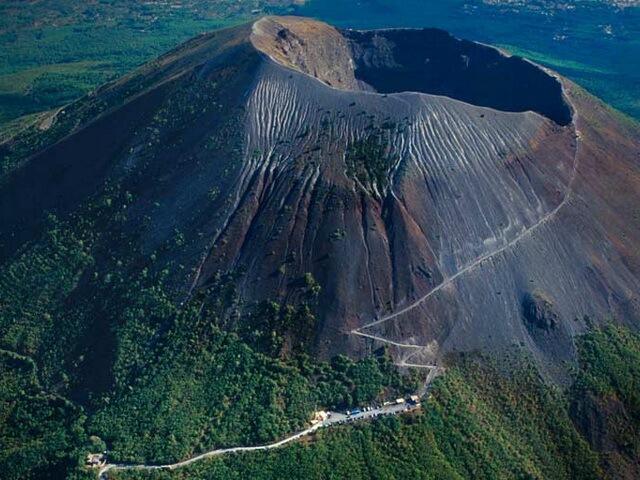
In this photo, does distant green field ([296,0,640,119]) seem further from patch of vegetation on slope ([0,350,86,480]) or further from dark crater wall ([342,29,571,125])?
patch of vegetation on slope ([0,350,86,480])

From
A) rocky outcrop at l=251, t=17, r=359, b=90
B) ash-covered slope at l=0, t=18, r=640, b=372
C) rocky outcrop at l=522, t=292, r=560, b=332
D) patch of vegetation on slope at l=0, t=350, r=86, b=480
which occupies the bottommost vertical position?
patch of vegetation on slope at l=0, t=350, r=86, b=480

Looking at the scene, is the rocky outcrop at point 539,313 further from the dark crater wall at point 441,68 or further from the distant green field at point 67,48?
the distant green field at point 67,48

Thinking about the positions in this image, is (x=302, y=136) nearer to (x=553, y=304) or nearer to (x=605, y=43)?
(x=553, y=304)

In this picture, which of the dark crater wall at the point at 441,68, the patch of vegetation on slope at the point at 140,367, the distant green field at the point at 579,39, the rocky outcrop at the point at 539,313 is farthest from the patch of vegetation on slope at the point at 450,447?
the distant green field at the point at 579,39

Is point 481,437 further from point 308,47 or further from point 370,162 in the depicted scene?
point 308,47

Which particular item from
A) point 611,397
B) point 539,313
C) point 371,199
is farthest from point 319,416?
point 611,397

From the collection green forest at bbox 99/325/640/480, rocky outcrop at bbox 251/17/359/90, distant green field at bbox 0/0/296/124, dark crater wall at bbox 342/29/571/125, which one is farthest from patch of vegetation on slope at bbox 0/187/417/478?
distant green field at bbox 0/0/296/124

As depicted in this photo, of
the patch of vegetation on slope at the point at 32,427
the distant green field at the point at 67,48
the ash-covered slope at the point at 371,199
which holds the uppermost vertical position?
the ash-covered slope at the point at 371,199
